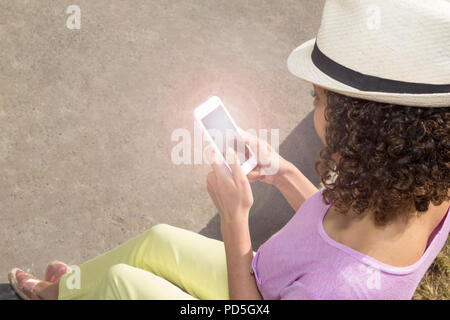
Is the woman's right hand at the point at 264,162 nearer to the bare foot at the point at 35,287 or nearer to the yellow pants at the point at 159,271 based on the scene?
the yellow pants at the point at 159,271

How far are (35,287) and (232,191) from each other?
119cm

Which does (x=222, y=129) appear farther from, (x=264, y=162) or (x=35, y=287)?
(x=35, y=287)

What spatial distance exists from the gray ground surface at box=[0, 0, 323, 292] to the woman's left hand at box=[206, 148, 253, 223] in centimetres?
106

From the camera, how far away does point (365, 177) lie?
1258mm

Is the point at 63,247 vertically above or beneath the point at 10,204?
beneath

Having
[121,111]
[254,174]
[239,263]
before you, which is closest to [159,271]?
[239,263]

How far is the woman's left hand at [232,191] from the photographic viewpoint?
1592mm

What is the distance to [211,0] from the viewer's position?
3305 mm

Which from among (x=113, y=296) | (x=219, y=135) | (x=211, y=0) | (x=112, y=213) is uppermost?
(x=211, y=0)

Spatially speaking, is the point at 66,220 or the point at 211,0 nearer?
the point at 66,220
